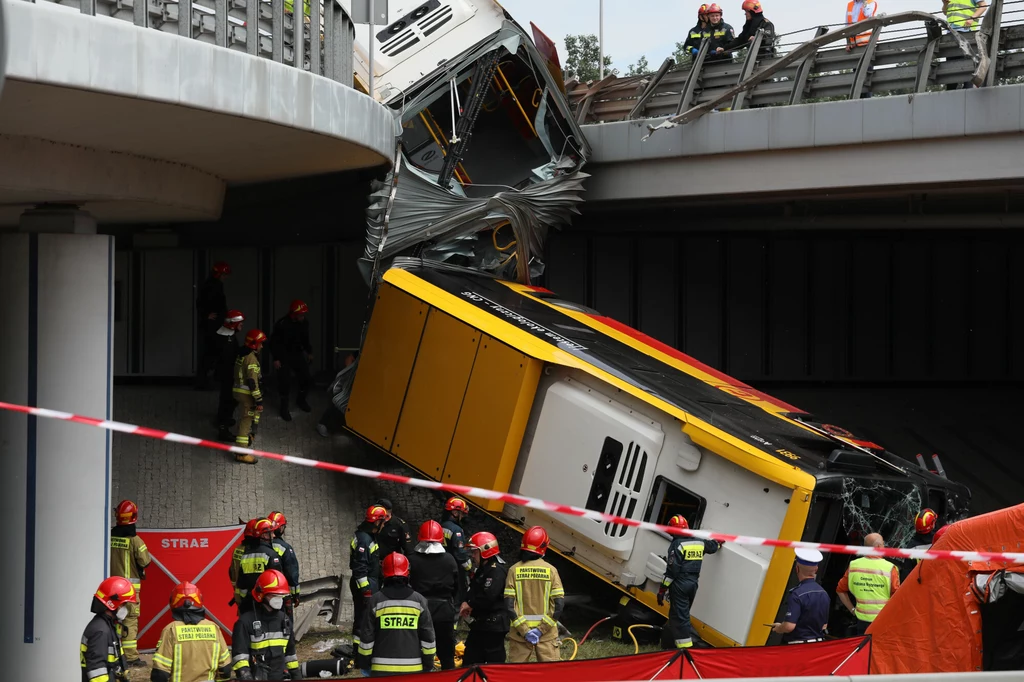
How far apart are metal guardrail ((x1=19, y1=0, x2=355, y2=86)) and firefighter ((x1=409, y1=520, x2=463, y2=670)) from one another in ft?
12.1

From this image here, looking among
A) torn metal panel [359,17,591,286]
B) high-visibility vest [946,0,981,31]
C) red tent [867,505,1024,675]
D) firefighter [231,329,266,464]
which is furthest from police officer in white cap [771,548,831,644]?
high-visibility vest [946,0,981,31]

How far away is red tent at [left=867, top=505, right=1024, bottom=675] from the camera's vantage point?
662 cm

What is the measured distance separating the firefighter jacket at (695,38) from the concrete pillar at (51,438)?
382 inches

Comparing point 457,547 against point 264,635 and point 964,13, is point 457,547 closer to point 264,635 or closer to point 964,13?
point 264,635

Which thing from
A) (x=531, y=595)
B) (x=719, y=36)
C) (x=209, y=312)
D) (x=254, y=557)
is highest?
(x=719, y=36)

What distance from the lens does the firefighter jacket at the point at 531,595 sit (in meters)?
9.21

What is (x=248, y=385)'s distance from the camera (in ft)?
42.6

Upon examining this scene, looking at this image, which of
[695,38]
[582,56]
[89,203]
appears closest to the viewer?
[89,203]

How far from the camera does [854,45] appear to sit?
14266 mm

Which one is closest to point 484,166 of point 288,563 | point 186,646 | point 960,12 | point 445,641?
point 960,12

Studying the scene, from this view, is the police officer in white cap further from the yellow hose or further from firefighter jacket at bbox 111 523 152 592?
firefighter jacket at bbox 111 523 152 592

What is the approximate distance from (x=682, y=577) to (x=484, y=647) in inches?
66.8

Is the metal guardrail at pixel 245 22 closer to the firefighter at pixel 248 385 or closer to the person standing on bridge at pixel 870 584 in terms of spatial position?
the firefighter at pixel 248 385

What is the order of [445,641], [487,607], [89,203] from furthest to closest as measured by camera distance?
[445,641] → [487,607] → [89,203]
